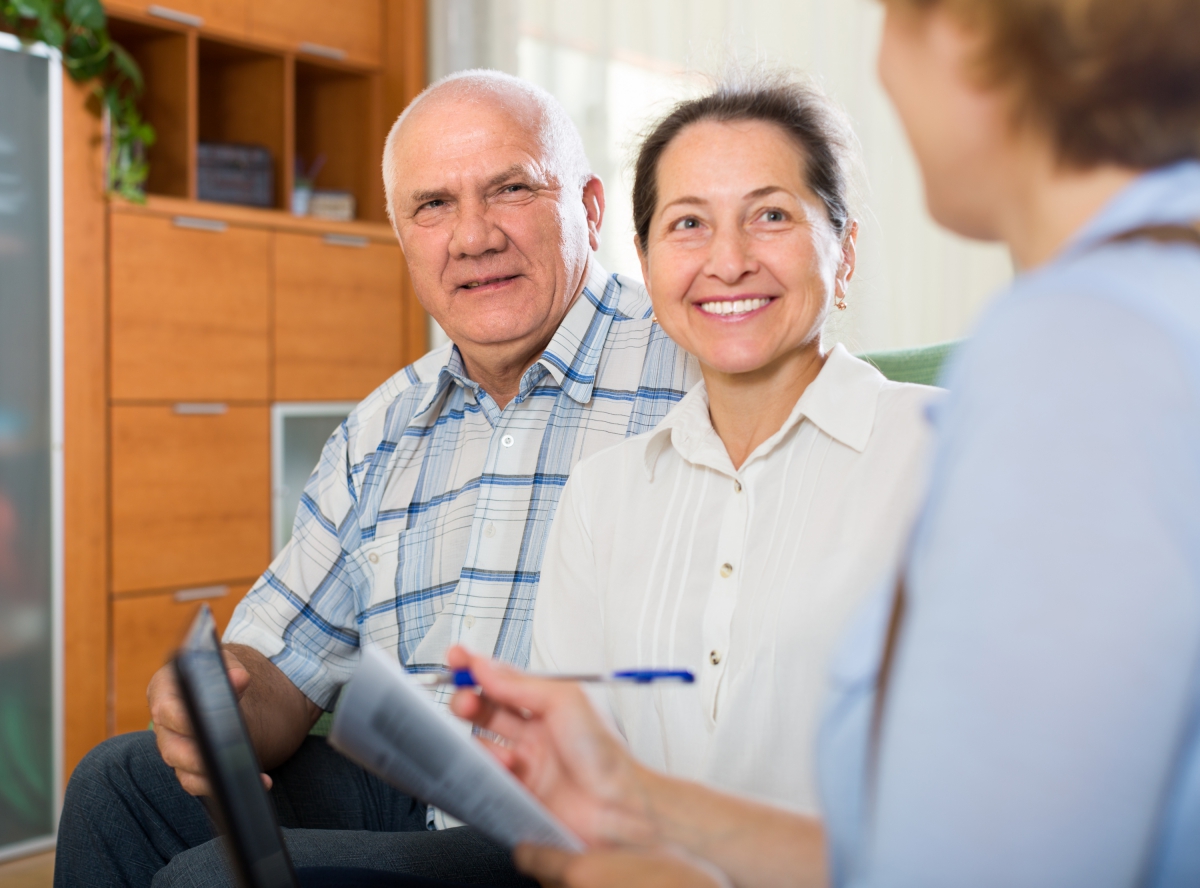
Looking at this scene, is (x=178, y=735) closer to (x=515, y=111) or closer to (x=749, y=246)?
(x=749, y=246)

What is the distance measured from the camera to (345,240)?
3406 millimetres

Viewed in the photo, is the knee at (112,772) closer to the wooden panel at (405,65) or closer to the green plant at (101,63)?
the green plant at (101,63)

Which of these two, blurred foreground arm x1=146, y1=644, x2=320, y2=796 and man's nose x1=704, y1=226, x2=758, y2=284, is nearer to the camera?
man's nose x1=704, y1=226, x2=758, y2=284

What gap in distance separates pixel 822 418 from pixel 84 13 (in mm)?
2413

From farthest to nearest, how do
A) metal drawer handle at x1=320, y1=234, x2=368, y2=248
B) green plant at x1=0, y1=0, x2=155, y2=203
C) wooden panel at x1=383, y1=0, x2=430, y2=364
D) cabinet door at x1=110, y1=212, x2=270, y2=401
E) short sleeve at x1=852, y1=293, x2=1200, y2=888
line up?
wooden panel at x1=383, y1=0, x2=430, y2=364 < metal drawer handle at x1=320, y1=234, x2=368, y2=248 < cabinet door at x1=110, y1=212, x2=270, y2=401 < green plant at x1=0, y1=0, x2=155, y2=203 < short sleeve at x1=852, y1=293, x2=1200, y2=888

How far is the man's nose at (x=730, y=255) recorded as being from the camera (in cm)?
119

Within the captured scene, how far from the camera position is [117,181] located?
287 centimetres

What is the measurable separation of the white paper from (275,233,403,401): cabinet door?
9.03ft

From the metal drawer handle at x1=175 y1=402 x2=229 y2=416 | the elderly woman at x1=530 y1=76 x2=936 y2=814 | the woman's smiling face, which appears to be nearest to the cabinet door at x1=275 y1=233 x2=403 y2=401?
the metal drawer handle at x1=175 y1=402 x2=229 y2=416

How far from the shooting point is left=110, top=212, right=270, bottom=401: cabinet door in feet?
9.52

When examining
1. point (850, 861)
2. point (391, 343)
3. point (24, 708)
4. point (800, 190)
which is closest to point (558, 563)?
point (800, 190)

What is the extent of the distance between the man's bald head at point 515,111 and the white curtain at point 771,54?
1.21 feet

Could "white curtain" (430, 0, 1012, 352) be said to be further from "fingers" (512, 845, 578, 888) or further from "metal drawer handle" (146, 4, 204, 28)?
"fingers" (512, 845, 578, 888)

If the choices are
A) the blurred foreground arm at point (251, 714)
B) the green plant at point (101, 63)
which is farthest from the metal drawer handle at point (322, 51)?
the blurred foreground arm at point (251, 714)
